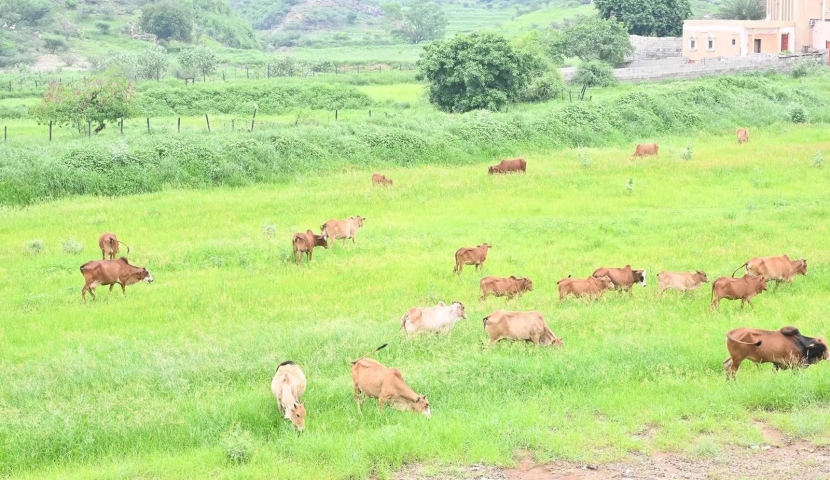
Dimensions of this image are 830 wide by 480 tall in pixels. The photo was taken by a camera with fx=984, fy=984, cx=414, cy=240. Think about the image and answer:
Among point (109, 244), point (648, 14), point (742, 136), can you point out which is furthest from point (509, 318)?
point (648, 14)

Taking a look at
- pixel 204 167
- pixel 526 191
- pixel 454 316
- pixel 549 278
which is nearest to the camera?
pixel 454 316

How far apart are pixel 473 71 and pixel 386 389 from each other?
121ft

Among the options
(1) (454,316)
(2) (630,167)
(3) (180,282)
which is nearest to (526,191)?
(2) (630,167)

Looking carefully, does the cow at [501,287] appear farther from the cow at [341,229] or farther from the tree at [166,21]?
the tree at [166,21]

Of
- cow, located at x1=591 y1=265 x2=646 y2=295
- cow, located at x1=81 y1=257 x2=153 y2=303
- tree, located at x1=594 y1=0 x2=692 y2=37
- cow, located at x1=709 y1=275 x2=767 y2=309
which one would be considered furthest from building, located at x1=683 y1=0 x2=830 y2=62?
cow, located at x1=81 y1=257 x2=153 y2=303

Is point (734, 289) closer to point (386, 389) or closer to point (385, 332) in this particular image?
point (385, 332)

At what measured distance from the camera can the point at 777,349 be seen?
520 inches

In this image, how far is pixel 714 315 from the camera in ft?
53.5

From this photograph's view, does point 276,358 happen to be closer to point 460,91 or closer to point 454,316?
point 454,316

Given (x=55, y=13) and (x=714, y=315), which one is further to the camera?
(x=55, y=13)

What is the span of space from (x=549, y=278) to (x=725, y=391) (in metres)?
7.01

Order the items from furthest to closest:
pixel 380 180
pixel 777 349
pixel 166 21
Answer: pixel 166 21 → pixel 380 180 → pixel 777 349

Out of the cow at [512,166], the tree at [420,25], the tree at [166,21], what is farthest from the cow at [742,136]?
the tree at [420,25]

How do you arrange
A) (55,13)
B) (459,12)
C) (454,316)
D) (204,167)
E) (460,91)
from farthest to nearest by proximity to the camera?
(459,12)
(55,13)
(460,91)
(204,167)
(454,316)
